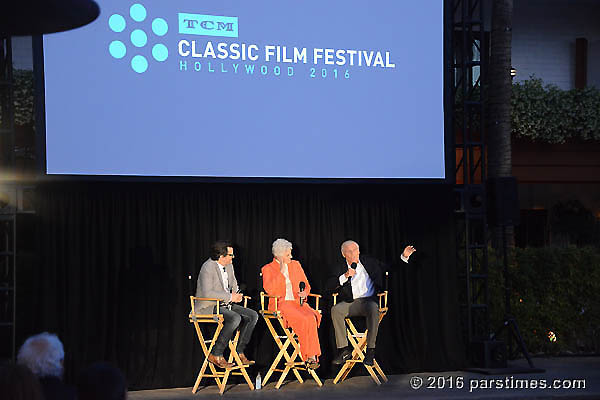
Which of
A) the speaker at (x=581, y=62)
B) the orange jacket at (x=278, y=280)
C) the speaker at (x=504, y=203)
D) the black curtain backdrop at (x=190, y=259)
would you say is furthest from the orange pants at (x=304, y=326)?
the speaker at (x=581, y=62)

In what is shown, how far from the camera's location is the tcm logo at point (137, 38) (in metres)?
7.47

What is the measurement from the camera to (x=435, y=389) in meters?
7.58

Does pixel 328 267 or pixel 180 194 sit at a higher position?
pixel 180 194

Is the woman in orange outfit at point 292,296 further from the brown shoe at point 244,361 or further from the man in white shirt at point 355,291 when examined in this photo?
the brown shoe at point 244,361

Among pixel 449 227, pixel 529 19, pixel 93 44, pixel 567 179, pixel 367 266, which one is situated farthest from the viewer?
pixel 529 19

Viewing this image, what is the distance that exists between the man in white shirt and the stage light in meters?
5.80

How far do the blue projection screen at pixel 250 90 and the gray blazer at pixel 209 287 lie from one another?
80 centimetres

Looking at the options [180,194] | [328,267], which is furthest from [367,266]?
[180,194]

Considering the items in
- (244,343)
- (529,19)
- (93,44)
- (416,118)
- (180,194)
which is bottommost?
(244,343)

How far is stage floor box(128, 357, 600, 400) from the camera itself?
284 inches

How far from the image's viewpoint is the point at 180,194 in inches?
309

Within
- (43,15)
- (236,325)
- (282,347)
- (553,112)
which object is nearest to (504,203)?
(282,347)

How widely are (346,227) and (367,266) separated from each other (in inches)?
23.3

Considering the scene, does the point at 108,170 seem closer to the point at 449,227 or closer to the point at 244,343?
the point at 244,343
